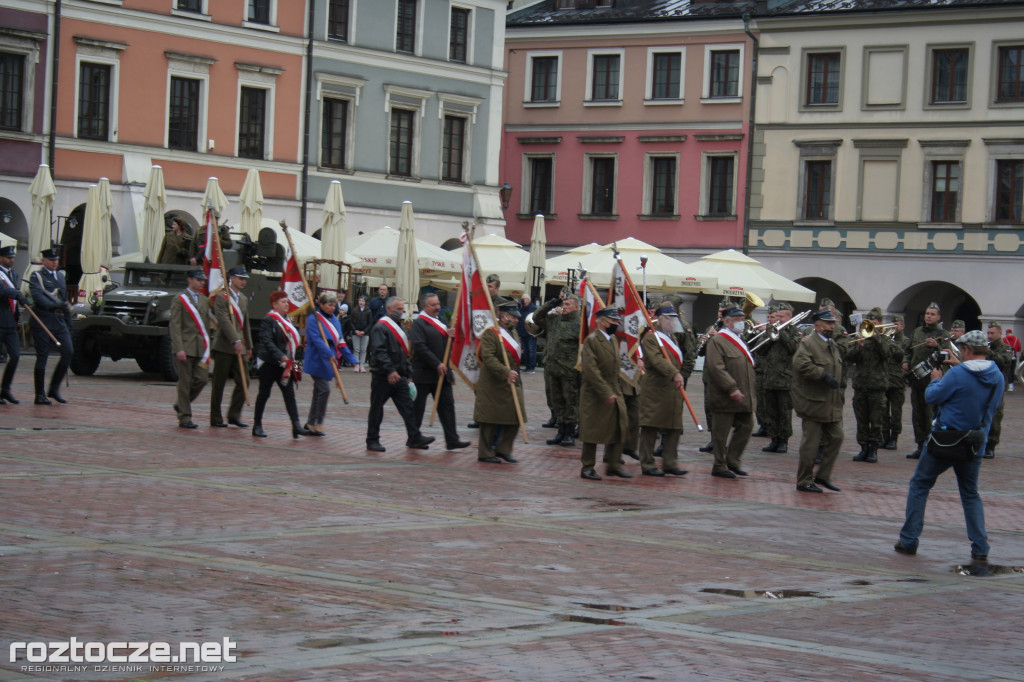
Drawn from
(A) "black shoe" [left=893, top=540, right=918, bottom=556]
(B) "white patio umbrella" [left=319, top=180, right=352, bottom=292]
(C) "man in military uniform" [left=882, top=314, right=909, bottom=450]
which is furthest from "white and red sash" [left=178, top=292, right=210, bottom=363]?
(B) "white patio umbrella" [left=319, top=180, right=352, bottom=292]

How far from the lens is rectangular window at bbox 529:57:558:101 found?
47.1 m

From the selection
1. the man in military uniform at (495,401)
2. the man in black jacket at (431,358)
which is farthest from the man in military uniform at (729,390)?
the man in black jacket at (431,358)

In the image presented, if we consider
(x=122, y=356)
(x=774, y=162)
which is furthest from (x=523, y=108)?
(x=122, y=356)

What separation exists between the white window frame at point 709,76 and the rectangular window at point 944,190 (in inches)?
250

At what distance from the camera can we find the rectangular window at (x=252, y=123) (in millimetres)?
39281

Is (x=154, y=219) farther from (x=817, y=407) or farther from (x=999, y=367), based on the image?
(x=817, y=407)

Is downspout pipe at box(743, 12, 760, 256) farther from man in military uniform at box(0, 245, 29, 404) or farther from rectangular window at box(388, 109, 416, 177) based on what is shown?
man in military uniform at box(0, 245, 29, 404)

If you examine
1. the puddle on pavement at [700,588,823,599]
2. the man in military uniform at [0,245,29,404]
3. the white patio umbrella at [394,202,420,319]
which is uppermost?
the white patio umbrella at [394,202,420,319]

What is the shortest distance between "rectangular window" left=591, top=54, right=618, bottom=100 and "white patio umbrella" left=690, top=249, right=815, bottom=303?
11.4 meters

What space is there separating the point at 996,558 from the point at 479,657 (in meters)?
5.33

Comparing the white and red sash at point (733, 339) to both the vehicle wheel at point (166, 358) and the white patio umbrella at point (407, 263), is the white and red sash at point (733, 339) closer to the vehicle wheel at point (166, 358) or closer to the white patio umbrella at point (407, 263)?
the vehicle wheel at point (166, 358)

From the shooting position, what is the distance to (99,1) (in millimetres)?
36000

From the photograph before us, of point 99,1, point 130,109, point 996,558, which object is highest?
point 99,1

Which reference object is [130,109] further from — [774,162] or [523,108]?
[774,162]
